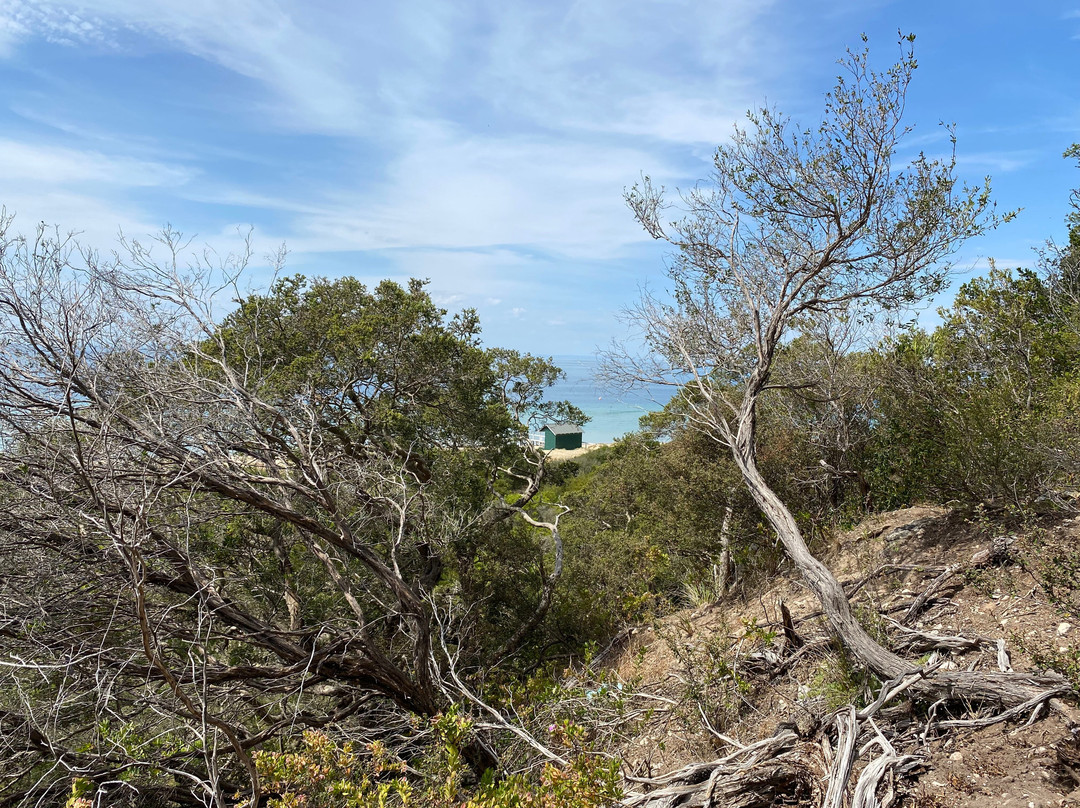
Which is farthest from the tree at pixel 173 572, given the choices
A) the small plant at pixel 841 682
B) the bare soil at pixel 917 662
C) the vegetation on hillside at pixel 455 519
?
the small plant at pixel 841 682

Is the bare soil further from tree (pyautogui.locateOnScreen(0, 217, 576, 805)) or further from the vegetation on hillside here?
tree (pyautogui.locateOnScreen(0, 217, 576, 805))

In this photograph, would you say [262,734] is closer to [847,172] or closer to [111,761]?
[111,761]

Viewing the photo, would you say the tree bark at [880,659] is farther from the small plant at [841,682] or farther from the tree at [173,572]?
the tree at [173,572]

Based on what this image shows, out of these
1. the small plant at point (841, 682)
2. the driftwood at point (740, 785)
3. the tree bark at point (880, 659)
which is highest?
the tree bark at point (880, 659)

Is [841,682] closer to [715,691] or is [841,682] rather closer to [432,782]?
[715,691]

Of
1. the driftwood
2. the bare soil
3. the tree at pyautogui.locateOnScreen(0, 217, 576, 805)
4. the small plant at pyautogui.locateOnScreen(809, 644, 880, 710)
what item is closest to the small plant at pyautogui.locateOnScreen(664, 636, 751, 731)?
the bare soil

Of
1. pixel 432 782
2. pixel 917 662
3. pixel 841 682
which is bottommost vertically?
pixel 432 782

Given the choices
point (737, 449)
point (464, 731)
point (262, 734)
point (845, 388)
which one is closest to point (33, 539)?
point (262, 734)

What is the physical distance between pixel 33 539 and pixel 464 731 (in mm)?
3136

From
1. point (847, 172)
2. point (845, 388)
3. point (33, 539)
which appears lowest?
point (33, 539)

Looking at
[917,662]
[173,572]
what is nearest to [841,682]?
[917,662]

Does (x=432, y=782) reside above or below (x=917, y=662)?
below

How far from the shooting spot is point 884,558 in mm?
6824

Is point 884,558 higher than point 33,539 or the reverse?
the reverse
